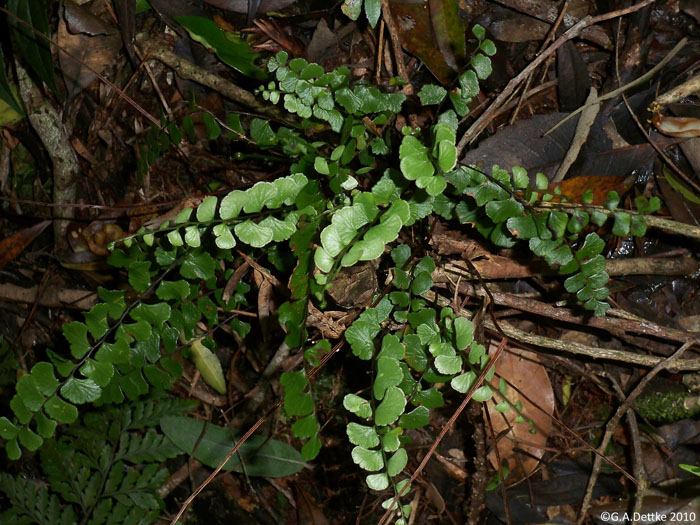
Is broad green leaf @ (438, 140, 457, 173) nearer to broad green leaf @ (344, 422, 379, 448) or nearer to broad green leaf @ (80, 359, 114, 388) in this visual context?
broad green leaf @ (344, 422, 379, 448)

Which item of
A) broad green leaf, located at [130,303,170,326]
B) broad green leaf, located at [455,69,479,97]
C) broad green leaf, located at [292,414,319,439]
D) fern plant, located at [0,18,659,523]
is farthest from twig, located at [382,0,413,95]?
broad green leaf, located at [292,414,319,439]

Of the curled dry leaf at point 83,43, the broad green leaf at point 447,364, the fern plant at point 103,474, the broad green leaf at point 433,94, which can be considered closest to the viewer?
the broad green leaf at point 447,364

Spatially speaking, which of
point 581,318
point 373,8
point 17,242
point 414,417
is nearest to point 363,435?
point 414,417

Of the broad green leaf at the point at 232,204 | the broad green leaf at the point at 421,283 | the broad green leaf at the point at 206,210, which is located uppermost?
the broad green leaf at the point at 232,204

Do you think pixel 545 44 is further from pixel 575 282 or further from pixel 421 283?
pixel 421 283

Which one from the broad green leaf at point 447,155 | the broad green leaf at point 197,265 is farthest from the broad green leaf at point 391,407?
the broad green leaf at point 197,265

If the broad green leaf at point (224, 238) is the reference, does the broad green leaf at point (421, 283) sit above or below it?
below

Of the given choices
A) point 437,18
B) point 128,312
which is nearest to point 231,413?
point 128,312

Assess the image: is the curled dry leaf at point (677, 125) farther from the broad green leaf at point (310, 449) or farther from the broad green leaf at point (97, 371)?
the broad green leaf at point (97, 371)
